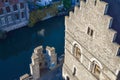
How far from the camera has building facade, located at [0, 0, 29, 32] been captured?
46.9 meters

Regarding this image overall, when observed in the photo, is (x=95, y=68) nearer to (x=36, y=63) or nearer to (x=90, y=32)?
(x=90, y=32)

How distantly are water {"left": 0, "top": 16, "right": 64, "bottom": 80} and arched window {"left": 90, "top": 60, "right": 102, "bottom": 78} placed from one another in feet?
75.9

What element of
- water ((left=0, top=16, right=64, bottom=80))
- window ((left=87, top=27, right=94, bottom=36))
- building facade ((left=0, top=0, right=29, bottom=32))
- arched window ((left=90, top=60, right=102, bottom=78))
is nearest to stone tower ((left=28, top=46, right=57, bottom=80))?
arched window ((left=90, top=60, right=102, bottom=78))

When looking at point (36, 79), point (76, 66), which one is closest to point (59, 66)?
point (36, 79)

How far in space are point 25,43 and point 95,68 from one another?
32815mm

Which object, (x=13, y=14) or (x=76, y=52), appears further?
(x=13, y=14)

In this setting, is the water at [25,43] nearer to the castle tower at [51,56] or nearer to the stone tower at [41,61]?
the stone tower at [41,61]

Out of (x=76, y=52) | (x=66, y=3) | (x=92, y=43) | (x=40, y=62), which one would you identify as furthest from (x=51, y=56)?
(x=66, y=3)

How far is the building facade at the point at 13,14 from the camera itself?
46.9 m

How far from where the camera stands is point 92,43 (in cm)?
1630

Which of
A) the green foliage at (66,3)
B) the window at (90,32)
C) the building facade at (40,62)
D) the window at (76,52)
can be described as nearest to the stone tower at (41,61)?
the building facade at (40,62)

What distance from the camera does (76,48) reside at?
18.9 m

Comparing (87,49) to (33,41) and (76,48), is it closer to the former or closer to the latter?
(76,48)

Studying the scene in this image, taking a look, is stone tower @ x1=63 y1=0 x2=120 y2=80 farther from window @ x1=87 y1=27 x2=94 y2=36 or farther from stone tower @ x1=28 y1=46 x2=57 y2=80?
stone tower @ x1=28 y1=46 x2=57 y2=80
